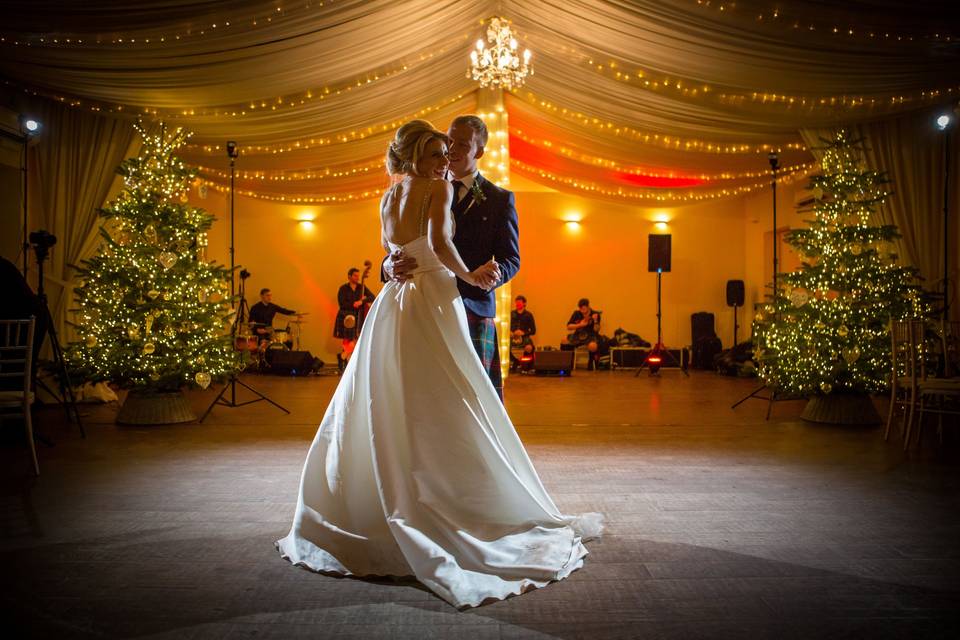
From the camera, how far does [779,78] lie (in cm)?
618

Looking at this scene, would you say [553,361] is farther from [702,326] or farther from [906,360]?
[906,360]

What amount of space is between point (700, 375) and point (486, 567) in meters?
9.96

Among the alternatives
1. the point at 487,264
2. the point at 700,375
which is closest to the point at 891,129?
the point at 700,375

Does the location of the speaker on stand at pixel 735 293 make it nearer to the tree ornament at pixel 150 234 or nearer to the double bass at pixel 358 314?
the double bass at pixel 358 314

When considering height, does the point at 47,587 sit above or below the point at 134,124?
below

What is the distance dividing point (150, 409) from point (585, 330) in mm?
8293

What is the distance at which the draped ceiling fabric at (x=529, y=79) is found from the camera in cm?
517

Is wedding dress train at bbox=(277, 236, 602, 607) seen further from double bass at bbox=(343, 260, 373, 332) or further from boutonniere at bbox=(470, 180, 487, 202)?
double bass at bbox=(343, 260, 373, 332)

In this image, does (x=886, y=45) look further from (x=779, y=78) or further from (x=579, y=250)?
(x=579, y=250)

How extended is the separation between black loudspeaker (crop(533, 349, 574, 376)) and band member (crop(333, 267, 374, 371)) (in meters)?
2.82

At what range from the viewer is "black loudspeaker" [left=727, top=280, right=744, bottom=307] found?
13.4 meters

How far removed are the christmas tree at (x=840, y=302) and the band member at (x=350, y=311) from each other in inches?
261

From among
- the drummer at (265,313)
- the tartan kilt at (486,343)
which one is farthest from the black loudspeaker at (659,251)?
the tartan kilt at (486,343)

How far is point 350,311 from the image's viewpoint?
40.0 ft
